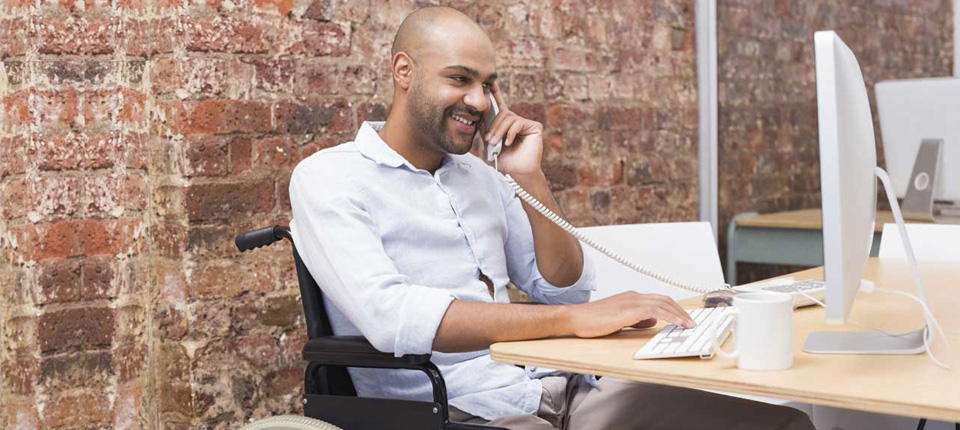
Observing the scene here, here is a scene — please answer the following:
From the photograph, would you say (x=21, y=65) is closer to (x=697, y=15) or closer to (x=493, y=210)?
(x=493, y=210)

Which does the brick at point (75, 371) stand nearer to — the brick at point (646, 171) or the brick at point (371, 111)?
the brick at point (371, 111)

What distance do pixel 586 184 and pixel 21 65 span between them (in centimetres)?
182

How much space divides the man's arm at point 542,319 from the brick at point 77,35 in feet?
3.76

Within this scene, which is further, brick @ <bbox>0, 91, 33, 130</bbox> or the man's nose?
brick @ <bbox>0, 91, 33, 130</bbox>

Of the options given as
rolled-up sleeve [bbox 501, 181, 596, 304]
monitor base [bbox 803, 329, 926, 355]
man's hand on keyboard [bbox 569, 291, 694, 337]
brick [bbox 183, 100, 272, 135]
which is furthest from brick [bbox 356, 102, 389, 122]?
monitor base [bbox 803, 329, 926, 355]

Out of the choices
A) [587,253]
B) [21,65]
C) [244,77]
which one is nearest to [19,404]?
[21,65]

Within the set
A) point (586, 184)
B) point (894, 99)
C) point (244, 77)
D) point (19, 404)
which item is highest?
point (244, 77)

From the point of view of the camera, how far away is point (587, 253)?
88.8 inches

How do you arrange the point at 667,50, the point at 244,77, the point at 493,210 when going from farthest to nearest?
the point at 667,50 < the point at 244,77 < the point at 493,210

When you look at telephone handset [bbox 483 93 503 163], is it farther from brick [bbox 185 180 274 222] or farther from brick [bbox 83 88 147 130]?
brick [bbox 83 88 147 130]

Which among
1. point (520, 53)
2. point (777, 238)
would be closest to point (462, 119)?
point (520, 53)

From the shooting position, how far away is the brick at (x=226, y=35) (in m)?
2.33

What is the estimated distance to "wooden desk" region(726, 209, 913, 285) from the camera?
368 cm

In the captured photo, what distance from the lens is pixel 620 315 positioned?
5.12ft
